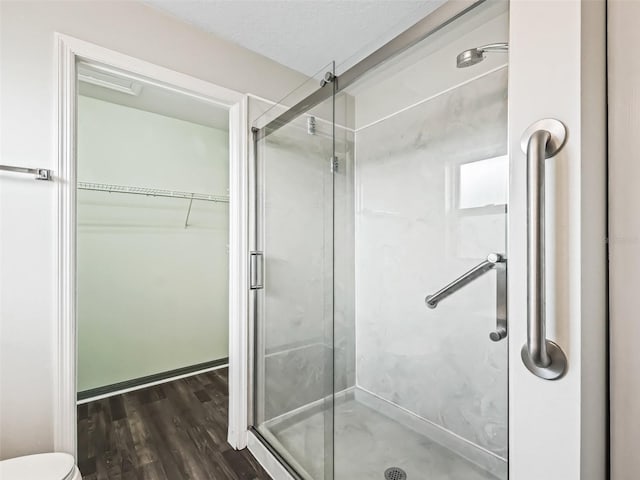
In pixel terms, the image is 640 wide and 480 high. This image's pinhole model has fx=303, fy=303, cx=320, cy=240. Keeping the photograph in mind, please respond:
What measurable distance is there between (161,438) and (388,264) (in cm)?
177

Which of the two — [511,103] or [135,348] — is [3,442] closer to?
[135,348]

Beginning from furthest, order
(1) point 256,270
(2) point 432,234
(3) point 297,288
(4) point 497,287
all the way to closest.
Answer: (1) point 256,270 → (3) point 297,288 → (2) point 432,234 → (4) point 497,287

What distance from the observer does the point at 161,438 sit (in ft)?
6.17

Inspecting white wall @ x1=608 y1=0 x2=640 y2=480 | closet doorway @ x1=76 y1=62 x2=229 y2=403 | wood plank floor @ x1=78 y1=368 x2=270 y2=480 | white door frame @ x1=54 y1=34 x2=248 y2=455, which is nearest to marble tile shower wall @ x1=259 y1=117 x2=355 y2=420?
wood plank floor @ x1=78 y1=368 x2=270 y2=480

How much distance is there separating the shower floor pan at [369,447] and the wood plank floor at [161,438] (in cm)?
27

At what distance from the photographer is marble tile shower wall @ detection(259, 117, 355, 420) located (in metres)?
1.63

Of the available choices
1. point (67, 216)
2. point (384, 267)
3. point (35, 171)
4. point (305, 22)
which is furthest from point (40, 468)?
point (305, 22)

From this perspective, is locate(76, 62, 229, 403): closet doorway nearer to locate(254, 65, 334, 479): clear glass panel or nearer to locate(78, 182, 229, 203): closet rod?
locate(78, 182, 229, 203): closet rod

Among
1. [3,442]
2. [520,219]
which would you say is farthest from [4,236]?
[520,219]

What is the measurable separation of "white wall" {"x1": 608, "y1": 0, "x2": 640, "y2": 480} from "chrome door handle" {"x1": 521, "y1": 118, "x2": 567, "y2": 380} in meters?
0.18

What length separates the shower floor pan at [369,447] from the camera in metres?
1.39

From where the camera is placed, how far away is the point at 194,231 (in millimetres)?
2883

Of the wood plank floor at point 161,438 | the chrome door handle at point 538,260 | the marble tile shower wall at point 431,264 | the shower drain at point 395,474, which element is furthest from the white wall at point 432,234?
the wood plank floor at point 161,438

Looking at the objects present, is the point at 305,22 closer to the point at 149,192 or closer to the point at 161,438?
the point at 149,192
